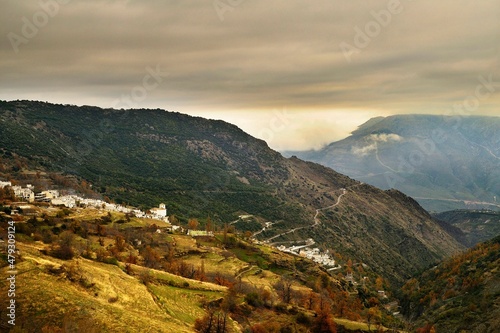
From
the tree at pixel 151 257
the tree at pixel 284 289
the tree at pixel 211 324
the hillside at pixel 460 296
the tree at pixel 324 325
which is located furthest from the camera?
the hillside at pixel 460 296

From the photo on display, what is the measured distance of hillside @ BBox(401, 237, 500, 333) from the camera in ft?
235

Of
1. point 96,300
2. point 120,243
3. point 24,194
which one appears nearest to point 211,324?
point 96,300

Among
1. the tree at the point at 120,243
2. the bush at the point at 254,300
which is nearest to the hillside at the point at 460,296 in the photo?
the bush at the point at 254,300

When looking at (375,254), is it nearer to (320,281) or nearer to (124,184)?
(320,281)

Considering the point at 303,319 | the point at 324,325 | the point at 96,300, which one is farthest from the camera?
the point at 303,319

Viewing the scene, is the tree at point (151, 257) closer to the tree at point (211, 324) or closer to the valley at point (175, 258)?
the valley at point (175, 258)

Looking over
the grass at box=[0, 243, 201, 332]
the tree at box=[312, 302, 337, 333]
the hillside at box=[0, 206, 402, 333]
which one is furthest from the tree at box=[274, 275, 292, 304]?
the grass at box=[0, 243, 201, 332]

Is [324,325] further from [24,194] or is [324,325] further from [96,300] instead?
[24,194]

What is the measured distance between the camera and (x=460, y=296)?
8925 cm

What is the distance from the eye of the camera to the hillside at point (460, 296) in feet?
235

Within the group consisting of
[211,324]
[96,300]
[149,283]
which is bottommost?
[211,324]

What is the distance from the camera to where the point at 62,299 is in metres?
33.9

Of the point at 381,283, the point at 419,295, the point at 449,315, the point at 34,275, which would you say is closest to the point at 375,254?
the point at 381,283

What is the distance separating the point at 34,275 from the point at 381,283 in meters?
122
